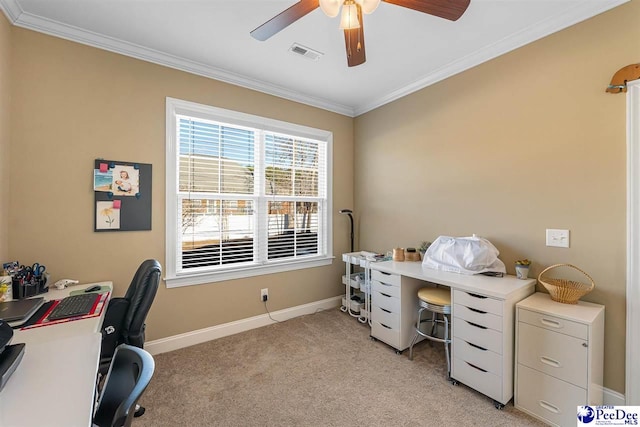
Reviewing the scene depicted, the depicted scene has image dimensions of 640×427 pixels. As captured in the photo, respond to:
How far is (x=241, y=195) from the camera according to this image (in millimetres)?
2994

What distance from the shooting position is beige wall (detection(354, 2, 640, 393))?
1.80 meters

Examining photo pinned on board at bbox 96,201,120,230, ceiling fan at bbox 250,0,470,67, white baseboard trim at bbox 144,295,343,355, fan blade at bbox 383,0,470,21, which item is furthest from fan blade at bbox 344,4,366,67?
white baseboard trim at bbox 144,295,343,355

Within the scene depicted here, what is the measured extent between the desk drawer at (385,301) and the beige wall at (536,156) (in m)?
0.79

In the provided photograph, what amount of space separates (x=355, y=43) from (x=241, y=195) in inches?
75.1

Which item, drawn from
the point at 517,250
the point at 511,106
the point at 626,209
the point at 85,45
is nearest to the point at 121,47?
the point at 85,45

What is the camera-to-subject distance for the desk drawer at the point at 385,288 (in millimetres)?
2504

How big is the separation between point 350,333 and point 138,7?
10.9ft

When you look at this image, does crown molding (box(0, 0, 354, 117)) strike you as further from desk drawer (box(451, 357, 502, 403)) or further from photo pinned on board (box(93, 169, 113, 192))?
desk drawer (box(451, 357, 502, 403))

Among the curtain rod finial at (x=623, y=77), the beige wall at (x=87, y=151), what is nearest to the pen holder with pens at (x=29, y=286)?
the beige wall at (x=87, y=151)

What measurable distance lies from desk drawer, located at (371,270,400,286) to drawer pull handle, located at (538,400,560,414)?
1162 mm

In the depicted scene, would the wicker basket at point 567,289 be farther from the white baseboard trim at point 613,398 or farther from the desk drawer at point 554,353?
the white baseboard trim at point 613,398

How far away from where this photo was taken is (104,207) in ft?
7.43

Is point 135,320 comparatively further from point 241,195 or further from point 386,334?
point 386,334

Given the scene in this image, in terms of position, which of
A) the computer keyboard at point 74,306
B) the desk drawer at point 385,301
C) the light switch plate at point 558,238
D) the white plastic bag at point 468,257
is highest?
the light switch plate at point 558,238
